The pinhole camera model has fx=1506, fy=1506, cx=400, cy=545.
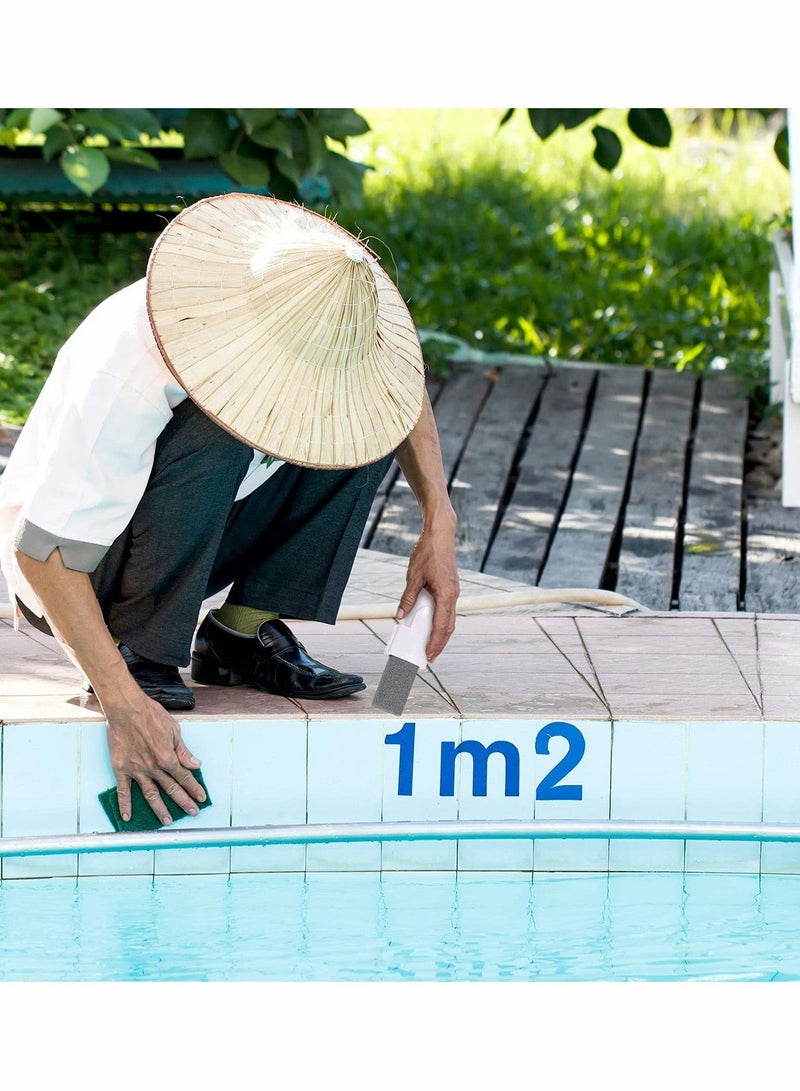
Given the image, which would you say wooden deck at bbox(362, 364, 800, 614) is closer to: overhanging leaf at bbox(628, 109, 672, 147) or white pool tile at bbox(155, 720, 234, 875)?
overhanging leaf at bbox(628, 109, 672, 147)

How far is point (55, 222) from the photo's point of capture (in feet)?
20.5

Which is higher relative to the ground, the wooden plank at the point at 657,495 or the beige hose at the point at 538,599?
the wooden plank at the point at 657,495

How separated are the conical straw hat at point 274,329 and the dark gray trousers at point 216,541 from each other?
0.17 metres

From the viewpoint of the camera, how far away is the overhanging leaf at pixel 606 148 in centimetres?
487

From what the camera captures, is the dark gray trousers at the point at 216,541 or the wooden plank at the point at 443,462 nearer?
the dark gray trousers at the point at 216,541

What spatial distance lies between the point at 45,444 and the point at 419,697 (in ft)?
2.42

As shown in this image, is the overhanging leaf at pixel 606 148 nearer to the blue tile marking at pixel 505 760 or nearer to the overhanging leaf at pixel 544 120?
the overhanging leaf at pixel 544 120

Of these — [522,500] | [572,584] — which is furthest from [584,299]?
[572,584]

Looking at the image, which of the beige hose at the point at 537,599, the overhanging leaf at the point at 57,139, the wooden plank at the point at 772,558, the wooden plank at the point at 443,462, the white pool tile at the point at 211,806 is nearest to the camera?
the white pool tile at the point at 211,806

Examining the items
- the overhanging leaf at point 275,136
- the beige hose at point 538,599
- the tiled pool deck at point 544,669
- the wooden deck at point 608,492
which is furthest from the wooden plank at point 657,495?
the overhanging leaf at point 275,136

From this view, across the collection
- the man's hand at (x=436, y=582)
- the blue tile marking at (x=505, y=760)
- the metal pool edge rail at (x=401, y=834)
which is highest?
the man's hand at (x=436, y=582)

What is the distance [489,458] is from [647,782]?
7.33ft

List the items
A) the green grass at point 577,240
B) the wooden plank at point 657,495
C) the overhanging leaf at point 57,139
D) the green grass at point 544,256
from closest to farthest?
the wooden plank at point 657,495 → the overhanging leaf at point 57,139 → the green grass at point 544,256 → the green grass at point 577,240
